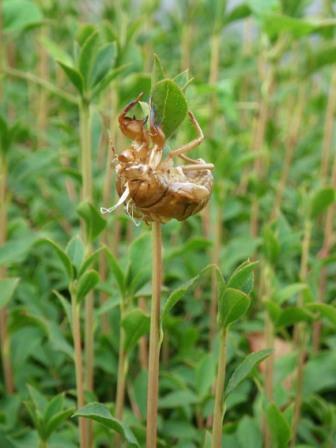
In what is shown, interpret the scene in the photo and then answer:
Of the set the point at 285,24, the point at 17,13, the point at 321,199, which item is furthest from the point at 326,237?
the point at 17,13

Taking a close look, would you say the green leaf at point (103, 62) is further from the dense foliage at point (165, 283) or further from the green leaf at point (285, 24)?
the green leaf at point (285, 24)

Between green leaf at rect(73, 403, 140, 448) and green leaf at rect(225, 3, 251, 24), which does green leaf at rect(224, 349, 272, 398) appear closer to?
green leaf at rect(73, 403, 140, 448)

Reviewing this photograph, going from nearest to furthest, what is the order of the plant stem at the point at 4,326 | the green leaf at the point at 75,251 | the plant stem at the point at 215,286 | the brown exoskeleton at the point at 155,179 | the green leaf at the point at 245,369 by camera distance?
the brown exoskeleton at the point at 155,179 → the green leaf at the point at 245,369 → the green leaf at the point at 75,251 → the plant stem at the point at 4,326 → the plant stem at the point at 215,286

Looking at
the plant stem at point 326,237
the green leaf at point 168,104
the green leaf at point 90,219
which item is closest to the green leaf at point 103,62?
the green leaf at point 90,219

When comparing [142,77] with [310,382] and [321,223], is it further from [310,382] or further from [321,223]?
[321,223]

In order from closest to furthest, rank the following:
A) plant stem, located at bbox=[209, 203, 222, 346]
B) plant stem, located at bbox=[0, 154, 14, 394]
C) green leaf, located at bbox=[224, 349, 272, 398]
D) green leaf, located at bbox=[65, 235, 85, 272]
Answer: green leaf, located at bbox=[224, 349, 272, 398]
green leaf, located at bbox=[65, 235, 85, 272]
plant stem, located at bbox=[0, 154, 14, 394]
plant stem, located at bbox=[209, 203, 222, 346]

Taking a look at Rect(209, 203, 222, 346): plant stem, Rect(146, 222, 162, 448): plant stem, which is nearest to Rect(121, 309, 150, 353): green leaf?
Rect(146, 222, 162, 448): plant stem
